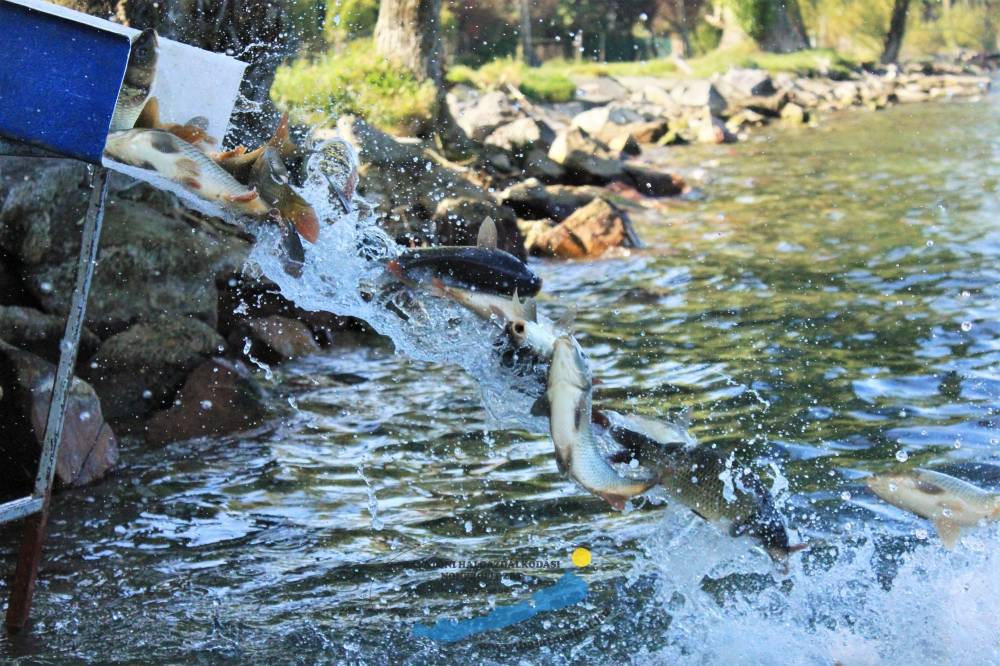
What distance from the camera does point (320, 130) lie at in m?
15.1

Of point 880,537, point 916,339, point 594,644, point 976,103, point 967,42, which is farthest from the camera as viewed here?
point 967,42

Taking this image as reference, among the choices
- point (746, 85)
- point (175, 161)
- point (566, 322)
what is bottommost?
point (566, 322)

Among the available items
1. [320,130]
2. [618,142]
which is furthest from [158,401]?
[618,142]

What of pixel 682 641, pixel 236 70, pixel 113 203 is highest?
pixel 236 70

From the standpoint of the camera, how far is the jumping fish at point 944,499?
17.0 feet

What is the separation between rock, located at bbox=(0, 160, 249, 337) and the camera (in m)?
8.72

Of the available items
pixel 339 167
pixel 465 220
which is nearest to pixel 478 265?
pixel 339 167

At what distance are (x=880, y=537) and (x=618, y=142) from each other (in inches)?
838

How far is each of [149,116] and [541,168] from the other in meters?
15.3

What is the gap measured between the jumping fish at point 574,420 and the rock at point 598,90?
1282 inches

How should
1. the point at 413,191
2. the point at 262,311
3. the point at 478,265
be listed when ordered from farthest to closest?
the point at 413,191 < the point at 262,311 < the point at 478,265

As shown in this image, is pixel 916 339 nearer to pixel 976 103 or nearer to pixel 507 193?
pixel 507 193

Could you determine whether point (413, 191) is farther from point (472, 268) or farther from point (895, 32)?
point (895, 32)

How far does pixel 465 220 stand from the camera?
13.3m
